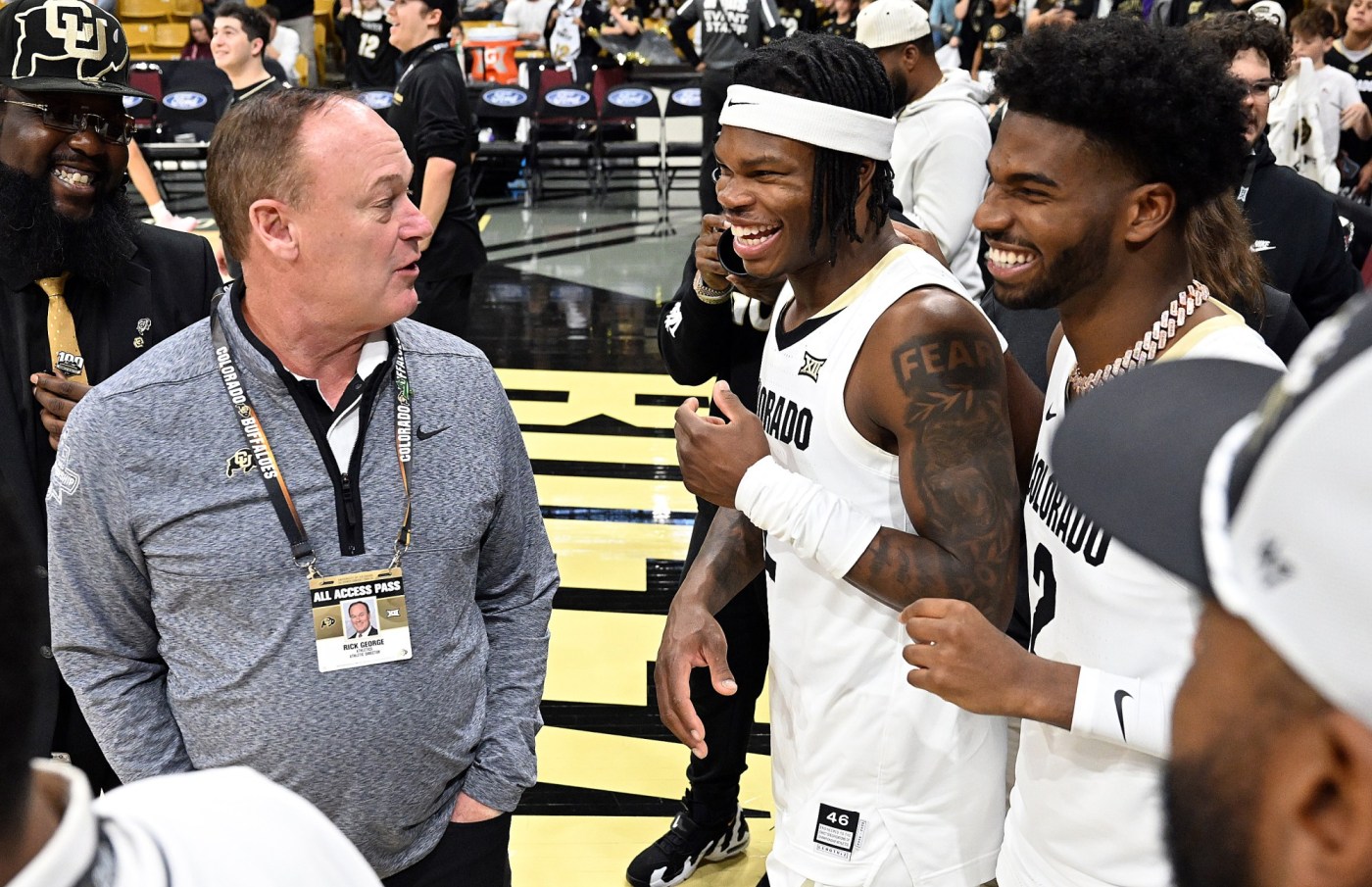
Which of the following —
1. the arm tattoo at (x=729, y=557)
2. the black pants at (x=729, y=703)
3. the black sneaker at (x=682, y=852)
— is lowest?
the black sneaker at (x=682, y=852)

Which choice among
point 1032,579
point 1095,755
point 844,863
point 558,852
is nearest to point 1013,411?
point 1032,579

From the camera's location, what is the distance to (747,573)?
2.71m

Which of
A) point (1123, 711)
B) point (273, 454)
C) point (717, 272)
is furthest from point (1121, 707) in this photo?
point (717, 272)

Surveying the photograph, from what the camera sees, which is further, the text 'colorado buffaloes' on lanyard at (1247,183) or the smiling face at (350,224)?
the text 'colorado buffaloes' on lanyard at (1247,183)

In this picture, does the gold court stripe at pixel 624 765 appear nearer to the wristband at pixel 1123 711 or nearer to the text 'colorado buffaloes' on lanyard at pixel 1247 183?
the wristband at pixel 1123 711

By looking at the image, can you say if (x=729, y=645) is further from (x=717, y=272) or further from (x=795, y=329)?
(x=795, y=329)

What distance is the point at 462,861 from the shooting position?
2279 mm

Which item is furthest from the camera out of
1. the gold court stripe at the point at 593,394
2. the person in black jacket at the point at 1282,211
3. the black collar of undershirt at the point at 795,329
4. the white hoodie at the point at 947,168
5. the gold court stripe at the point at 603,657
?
the gold court stripe at the point at 593,394

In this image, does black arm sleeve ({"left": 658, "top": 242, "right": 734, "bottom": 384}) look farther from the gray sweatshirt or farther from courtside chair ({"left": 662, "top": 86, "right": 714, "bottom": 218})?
courtside chair ({"left": 662, "top": 86, "right": 714, "bottom": 218})

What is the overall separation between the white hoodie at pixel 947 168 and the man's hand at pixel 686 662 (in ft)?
8.19

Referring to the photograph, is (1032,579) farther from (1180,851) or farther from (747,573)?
(1180,851)

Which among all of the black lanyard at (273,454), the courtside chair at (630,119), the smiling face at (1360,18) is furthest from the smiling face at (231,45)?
the smiling face at (1360,18)

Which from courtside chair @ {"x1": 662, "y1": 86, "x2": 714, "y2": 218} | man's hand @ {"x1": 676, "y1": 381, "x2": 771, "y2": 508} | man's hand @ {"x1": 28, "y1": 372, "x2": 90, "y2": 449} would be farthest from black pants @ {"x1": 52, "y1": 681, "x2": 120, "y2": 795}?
courtside chair @ {"x1": 662, "y1": 86, "x2": 714, "y2": 218}

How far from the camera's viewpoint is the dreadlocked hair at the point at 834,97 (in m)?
2.43
